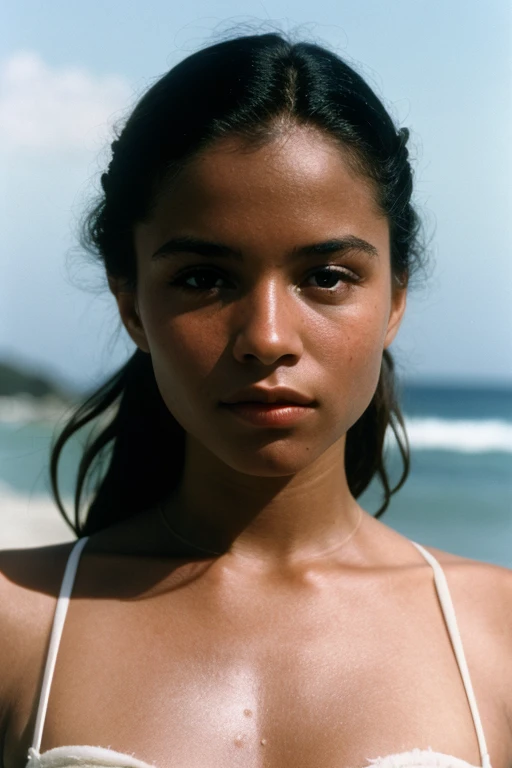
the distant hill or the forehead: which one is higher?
the distant hill

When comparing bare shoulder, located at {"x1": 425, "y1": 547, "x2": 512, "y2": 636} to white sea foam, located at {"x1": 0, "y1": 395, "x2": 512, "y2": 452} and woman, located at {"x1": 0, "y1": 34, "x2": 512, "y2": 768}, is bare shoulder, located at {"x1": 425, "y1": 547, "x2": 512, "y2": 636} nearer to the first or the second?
woman, located at {"x1": 0, "y1": 34, "x2": 512, "y2": 768}

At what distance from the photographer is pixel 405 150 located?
2.25 metres

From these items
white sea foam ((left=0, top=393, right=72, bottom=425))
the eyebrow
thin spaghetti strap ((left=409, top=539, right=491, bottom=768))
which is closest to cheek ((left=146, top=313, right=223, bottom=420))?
the eyebrow

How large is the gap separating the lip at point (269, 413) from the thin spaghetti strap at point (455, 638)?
577 mm

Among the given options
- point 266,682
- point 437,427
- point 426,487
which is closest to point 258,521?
point 266,682

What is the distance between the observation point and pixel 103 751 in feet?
5.90

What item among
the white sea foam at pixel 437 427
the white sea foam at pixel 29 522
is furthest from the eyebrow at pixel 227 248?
the white sea foam at pixel 437 427

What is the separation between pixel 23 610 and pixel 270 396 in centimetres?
68

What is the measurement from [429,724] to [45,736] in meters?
0.72

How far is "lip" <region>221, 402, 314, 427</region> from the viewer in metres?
1.86

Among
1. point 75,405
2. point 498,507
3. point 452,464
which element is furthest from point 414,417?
point 75,405

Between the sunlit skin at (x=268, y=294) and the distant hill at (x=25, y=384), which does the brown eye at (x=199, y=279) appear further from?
the distant hill at (x=25, y=384)

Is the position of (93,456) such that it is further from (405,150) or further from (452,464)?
(452,464)

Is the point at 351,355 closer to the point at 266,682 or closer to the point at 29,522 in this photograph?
the point at 266,682
